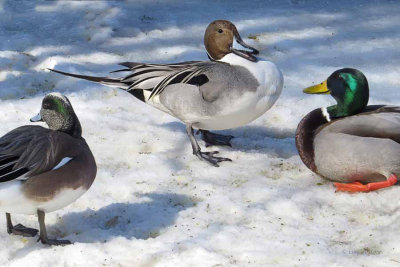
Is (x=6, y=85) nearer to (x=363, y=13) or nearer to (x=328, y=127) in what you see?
(x=328, y=127)

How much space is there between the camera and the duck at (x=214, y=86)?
505 cm

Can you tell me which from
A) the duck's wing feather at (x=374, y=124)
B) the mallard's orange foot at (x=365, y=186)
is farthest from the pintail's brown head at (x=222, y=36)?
the mallard's orange foot at (x=365, y=186)

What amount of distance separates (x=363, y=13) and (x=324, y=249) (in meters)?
5.01

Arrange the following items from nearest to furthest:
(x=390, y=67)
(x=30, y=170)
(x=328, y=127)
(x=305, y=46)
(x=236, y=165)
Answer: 1. (x=30, y=170)
2. (x=328, y=127)
3. (x=236, y=165)
4. (x=390, y=67)
5. (x=305, y=46)

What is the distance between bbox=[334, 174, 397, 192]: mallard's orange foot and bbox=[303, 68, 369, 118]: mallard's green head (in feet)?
1.84

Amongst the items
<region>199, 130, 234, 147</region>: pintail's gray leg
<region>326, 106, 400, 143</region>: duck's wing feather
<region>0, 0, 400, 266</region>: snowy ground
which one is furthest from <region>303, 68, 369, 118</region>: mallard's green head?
<region>199, 130, 234, 147</region>: pintail's gray leg

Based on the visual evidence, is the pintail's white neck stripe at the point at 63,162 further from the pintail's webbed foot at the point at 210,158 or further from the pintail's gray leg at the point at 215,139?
the pintail's gray leg at the point at 215,139

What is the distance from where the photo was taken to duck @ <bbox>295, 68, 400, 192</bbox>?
438cm

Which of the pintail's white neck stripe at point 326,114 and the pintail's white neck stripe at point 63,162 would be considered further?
the pintail's white neck stripe at point 326,114

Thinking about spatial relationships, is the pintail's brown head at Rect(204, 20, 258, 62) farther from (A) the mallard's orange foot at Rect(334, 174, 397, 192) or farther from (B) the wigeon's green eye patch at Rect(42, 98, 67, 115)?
(B) the wigeon's green eye patch at Rect(42, 98, 67, 115)

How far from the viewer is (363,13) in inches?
319

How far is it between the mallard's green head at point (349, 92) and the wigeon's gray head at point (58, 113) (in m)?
1.90

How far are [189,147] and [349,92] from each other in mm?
1465

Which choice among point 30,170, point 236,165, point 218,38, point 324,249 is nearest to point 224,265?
point 324,249
